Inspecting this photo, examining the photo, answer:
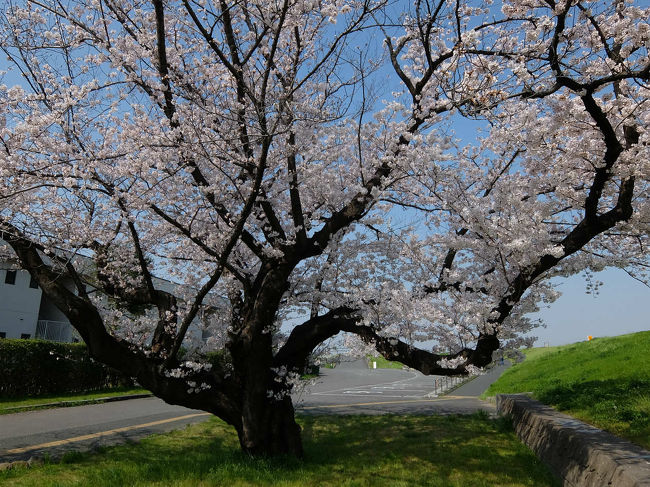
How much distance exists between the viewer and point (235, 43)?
22.5 ft

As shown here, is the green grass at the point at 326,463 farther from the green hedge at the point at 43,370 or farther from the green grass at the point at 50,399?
the green hedge at the point at 43,370

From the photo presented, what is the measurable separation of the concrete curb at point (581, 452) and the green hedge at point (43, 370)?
1278cm

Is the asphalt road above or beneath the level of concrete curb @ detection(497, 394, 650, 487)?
beneath

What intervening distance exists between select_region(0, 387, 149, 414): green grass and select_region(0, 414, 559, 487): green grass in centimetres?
650

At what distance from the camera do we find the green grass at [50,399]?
1426cm

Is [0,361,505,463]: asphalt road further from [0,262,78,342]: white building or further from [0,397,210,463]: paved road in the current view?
[0,262,78,342]: white building

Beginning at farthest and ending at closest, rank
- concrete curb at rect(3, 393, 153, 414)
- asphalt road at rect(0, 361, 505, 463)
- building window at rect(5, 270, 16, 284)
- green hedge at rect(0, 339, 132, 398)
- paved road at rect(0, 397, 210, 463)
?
building window at rect(5, 270, 16, 284), green hedge at rect(0, 339, 132, 398), concrete curb at rect(3, 393, 153, 414), asphalt road at rect(0, 361, 505, 463), paved road at rect(0, 397, 210, 463)

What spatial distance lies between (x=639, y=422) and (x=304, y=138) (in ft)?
20.7

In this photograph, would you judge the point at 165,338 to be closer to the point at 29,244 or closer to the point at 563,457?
the point at 29,244

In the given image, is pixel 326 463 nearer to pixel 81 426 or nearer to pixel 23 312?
pixel 81 426

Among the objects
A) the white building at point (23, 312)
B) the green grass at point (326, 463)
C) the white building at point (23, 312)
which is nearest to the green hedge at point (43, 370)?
the white building at point (23, 312)

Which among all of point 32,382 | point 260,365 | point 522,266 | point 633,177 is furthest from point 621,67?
point 32,382

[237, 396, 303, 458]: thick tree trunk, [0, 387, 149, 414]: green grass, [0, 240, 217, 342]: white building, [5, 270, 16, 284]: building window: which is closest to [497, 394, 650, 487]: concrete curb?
[237, 396, 303, 458]: thick tree trunk

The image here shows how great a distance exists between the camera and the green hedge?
653 inches
